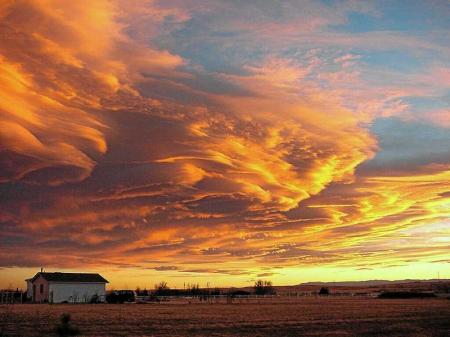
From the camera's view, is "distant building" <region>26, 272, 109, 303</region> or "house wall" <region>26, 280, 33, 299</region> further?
"house wall" <region>26, 280, 33, 299</region>

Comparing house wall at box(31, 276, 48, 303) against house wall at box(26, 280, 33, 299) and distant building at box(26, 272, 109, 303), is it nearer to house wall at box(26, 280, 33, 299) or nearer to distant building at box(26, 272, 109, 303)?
distant building at box(26, 272, 109, 303)

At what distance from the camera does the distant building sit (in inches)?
4038

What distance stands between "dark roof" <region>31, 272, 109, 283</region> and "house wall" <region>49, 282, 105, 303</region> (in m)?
1.04

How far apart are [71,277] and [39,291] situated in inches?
233

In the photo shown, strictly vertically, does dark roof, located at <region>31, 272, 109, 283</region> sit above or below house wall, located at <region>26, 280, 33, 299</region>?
above

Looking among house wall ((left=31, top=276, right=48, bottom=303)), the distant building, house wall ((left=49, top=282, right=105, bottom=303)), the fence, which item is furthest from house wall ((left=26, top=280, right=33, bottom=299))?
house wall ((left=49, top=282, right=105, bottom=303))

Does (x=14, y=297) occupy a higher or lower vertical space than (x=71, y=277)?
lower

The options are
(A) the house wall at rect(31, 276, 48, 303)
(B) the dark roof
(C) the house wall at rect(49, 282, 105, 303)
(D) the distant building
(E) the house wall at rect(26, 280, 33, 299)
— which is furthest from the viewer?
(E) the house wall at rect(26, 280, 33, 299)

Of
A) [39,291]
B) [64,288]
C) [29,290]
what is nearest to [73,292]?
[64,288]

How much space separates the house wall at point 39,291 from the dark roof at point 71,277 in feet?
2.30

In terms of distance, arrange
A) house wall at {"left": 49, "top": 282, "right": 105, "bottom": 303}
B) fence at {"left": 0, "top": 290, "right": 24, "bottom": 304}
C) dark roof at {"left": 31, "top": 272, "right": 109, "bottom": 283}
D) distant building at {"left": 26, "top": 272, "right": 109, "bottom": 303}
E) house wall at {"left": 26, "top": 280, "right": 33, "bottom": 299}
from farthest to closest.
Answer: house wall at {"left": 26, "top": 280, "right": 33, "bottom": 299} < dark roof at {"left": 31, "top": 272, "right": 109, "bottom": 283} < distant building at {"left": 26, "top": 272, "right": 109, "bottom": 303} < fence at {"left": 0, "top": 290, "right": 24, "bottom": 304} < house wall at {"left": 49, "top": 282, "right": 105, "bottom": 303}

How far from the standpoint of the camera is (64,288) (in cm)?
10375

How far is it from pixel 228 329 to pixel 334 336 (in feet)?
22.6

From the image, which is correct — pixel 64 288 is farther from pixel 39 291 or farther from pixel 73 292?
pixel 39 291
